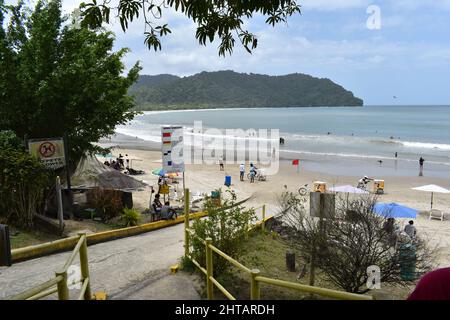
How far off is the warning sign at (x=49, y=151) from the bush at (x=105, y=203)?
2.02 m

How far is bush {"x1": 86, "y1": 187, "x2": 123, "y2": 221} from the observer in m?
12.7

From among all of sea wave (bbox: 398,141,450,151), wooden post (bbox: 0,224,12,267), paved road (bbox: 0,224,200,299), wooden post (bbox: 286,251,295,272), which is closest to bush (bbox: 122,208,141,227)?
paved road (bbox: 0,224,200,299)

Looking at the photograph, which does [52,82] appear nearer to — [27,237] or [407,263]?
[27,237]

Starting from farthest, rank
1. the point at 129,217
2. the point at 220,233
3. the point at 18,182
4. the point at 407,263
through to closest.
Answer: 1. the point at 129,217
2. the point at 18,182
3. the point at 407,263
4. the point at 220,233

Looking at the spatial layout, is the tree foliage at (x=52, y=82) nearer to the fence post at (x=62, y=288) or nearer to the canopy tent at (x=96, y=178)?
the canopy tent at (x=96, y=178)

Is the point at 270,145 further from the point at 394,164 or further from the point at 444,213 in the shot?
the point at 444,213

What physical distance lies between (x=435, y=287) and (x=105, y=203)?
11.9 m

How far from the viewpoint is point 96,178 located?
15586mm

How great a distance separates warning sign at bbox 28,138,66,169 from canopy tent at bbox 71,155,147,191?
3059 millimetres

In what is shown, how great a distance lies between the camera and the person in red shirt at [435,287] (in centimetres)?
182

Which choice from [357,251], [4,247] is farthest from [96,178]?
[4,247]

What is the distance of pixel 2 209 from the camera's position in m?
10.1

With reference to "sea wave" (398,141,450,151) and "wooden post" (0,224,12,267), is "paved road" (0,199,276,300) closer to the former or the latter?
"wooden post" (0,224,12,267)
